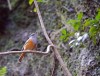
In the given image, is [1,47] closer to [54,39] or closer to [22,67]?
[22,67]

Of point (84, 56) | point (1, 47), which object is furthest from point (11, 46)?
point (84, 56)

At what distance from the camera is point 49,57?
4.29 m

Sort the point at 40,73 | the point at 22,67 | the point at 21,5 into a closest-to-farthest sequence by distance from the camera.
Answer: the point at 40,73 → the point at 22,67 → the point at 21,5

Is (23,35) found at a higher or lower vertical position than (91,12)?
lower

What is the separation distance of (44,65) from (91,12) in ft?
4.80

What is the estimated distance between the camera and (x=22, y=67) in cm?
458

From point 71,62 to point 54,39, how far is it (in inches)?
34.3

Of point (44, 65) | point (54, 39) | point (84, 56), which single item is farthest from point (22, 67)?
point (84, 56)

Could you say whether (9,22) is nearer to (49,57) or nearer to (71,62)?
(49,57)

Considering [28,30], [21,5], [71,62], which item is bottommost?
[71,62]

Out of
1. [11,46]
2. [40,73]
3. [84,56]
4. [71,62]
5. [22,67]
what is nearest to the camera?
[84,56]

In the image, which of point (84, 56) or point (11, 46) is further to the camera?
point (11, 46)

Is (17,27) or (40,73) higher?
(17,27)

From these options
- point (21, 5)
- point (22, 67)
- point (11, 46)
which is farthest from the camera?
point (21, 5)
